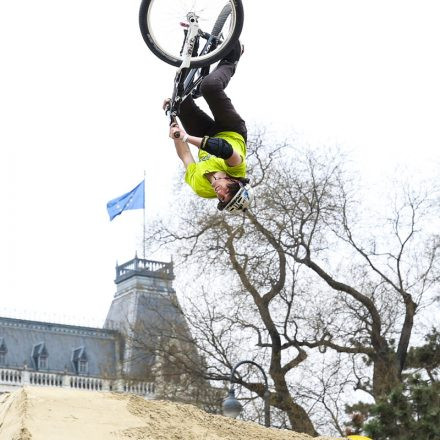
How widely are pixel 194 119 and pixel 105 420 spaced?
3.32 metres

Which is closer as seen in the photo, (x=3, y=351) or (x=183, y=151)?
(x=183, y=151)

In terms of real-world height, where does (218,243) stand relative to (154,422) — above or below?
above

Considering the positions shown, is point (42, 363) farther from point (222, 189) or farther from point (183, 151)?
point (222, 189)

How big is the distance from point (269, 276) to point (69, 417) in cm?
2296

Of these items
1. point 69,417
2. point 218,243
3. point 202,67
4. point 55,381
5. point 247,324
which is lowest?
point 69,417

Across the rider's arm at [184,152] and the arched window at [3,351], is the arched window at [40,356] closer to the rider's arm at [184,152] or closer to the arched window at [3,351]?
the arched window at [3,351]

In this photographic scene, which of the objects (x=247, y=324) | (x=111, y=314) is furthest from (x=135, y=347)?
(x=111, y=314)

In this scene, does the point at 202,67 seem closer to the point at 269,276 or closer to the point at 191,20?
the point at 191,20

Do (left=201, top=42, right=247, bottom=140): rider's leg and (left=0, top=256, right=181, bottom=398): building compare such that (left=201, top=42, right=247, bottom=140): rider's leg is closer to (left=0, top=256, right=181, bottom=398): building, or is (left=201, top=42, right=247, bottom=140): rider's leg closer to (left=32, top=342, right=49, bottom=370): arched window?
(left=0, top=256, right=181, bottom=398): building

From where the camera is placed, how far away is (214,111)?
43.2 feet

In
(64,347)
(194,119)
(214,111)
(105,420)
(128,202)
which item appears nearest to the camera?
(214,111)

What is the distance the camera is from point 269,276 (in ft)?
117

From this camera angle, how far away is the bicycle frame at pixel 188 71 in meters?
12.8

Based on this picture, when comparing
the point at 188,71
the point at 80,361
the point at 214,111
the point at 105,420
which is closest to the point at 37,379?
the point at 80,361
